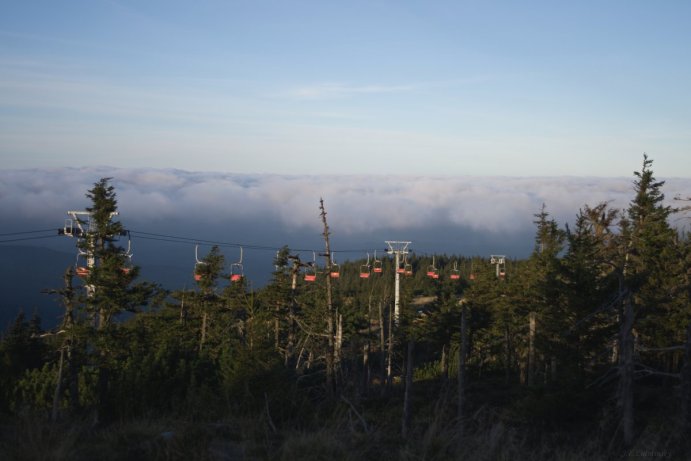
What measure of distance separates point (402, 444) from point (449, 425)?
36.7 inches

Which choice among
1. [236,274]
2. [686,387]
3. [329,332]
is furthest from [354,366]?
[236,274]

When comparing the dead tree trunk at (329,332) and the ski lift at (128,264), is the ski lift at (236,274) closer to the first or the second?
the ski lift at (128,264)

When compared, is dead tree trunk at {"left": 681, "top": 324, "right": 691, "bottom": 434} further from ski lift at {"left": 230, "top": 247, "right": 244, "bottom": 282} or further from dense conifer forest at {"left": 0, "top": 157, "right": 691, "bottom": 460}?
ski lift at {"left": 230, "top": 247, "right": 244, "bottom": 282}

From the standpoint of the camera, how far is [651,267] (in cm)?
3675

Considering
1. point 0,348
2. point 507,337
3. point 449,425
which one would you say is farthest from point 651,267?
point 0,348

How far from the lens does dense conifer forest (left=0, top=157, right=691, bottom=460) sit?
7.20 metres

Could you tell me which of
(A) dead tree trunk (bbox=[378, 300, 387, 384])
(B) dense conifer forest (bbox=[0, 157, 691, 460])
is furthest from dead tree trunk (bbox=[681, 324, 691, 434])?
(A) dead tree trunk (bbox=[378, 300, 387, 384])

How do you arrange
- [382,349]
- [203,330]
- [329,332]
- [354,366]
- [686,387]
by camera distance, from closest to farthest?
[686,387]
[354,366]
[329,332]
[382,349]
[203,330]

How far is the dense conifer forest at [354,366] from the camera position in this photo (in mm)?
7199

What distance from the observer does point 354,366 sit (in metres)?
22.7

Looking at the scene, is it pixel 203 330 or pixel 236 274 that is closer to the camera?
pixel 203 330

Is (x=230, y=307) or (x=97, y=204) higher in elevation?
(x=97, y=204)

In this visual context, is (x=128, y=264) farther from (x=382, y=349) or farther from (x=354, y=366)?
(x=382, y=349)

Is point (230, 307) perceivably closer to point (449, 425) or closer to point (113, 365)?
point (113, 365)
